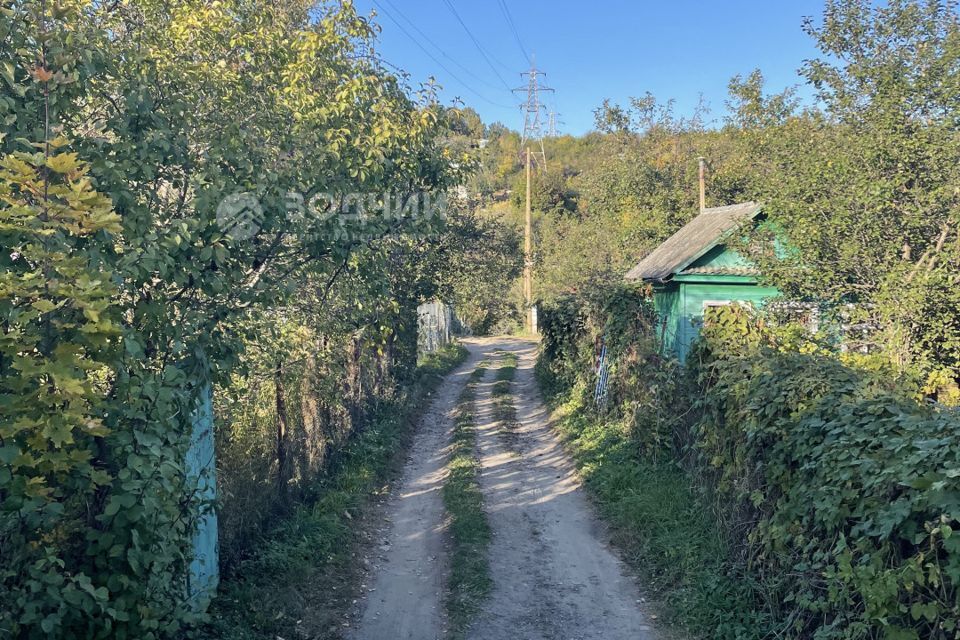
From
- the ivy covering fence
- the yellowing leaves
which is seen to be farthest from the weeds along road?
the yellowing leaves

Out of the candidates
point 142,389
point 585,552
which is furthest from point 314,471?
point 142,389

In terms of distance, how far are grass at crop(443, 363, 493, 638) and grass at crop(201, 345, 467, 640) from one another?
1.06 m

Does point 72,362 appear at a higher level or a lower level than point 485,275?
lower

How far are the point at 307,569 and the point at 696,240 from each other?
12.3m

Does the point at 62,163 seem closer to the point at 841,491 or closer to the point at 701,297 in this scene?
the point at 841,491

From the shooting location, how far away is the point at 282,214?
16.7 ft

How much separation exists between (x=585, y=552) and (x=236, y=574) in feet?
12.5

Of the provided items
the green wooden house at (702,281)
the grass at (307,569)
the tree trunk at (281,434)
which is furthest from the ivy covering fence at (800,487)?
the green wooden house at (702,281)

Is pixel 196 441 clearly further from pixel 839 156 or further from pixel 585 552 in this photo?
pixel 839 156

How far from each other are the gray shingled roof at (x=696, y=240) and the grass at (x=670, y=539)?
4751 mm

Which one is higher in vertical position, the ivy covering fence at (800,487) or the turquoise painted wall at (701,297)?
the turquoise painted wall at (701,297)

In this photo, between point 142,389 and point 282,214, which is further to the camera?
point 282,214

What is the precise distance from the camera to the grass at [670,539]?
5.57 m

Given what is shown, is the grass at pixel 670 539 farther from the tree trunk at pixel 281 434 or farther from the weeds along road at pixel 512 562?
the tree trunk at pixel 281 434
